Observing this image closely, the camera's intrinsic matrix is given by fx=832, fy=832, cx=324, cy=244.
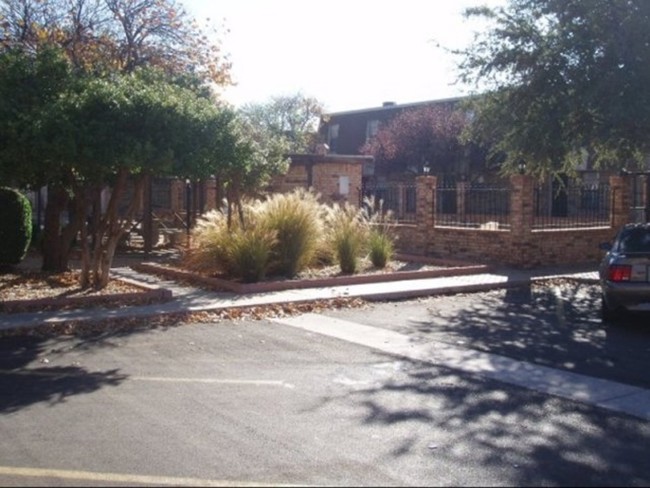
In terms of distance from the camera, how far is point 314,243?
16.7 m

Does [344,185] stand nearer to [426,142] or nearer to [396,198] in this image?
[396,198]

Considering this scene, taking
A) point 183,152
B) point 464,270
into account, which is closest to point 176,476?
point 183,152

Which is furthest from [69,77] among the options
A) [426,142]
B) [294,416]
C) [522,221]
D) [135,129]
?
[426,142]

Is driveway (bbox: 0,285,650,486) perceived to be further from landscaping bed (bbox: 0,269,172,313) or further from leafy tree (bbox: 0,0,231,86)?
leafy tree (bbox: 0,0,231,86)

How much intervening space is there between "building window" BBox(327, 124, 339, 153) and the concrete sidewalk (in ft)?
125

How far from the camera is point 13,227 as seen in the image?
17.7m

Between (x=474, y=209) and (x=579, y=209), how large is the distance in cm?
524

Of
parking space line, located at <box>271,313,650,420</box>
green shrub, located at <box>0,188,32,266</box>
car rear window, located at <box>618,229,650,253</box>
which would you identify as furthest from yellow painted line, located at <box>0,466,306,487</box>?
green shrub, located at <box>0,188,32,266</box>

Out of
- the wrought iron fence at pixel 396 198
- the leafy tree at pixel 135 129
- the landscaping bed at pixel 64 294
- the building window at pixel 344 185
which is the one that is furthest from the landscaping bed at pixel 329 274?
the building window at pixel 344 185

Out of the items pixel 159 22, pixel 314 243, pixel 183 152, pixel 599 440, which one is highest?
pixel 159 22

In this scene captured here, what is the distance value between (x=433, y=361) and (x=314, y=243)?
24.6 ft

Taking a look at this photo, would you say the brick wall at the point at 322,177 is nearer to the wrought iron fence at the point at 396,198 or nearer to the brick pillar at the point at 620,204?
the wrought iron fence at the point at 396,198

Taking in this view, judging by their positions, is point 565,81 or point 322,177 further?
point 322,177

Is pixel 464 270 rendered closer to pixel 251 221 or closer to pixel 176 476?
pixel 251 221
